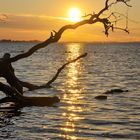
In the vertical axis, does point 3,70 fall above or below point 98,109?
above

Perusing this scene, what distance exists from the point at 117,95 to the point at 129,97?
1268mm

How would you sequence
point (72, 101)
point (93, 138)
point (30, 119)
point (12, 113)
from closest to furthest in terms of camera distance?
point (93, 138), point (30, 119), point (12, 113), point (72, 101)

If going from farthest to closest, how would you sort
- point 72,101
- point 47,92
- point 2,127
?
point 47,92, point 72,101, point 2,127

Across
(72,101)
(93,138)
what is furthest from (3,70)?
(72,101)

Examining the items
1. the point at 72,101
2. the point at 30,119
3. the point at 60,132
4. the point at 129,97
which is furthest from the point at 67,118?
the point at 129,97

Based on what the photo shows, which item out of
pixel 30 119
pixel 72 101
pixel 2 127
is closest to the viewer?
pixel 2 127

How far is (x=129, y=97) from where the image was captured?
38.6m

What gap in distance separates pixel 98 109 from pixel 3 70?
23.5ft

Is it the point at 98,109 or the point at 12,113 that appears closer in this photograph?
the point at 12,113

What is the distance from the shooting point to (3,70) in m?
26.9

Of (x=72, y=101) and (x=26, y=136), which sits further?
Result: (x=72, y=101)

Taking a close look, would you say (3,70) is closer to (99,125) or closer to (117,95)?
(99,125)

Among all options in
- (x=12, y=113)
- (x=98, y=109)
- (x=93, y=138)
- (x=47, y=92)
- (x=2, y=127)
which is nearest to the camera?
(x=93, y=138)

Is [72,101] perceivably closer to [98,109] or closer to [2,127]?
[98,109]
